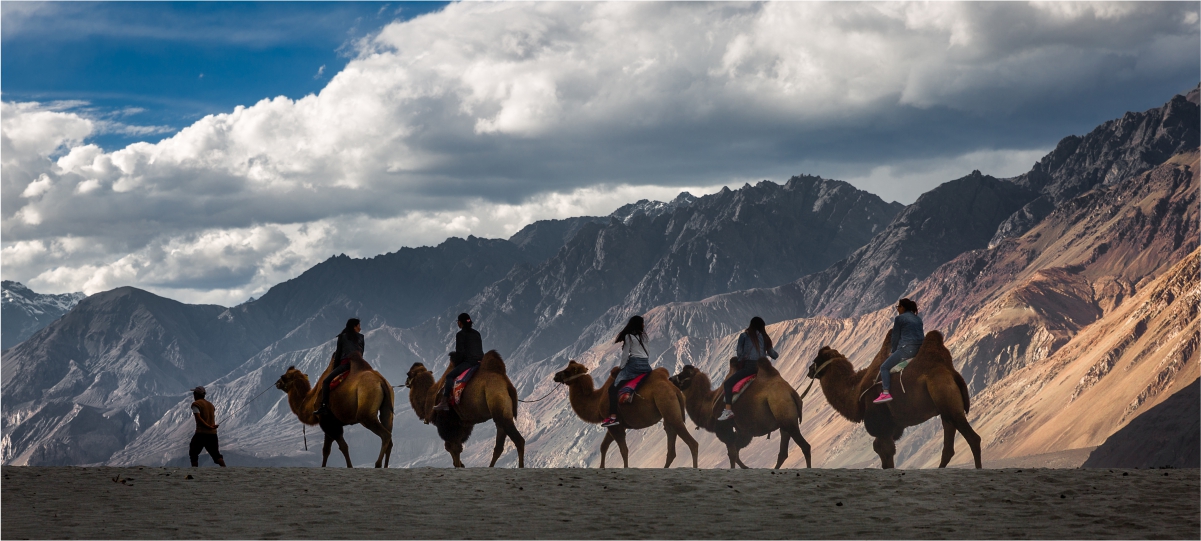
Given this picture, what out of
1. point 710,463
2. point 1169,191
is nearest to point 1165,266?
point 1169,191

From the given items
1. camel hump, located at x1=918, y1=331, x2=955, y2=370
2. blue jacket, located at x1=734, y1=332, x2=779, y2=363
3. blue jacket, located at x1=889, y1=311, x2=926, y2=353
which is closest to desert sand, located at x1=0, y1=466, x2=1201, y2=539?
camel hump, located at x1=918, y1=331, x2=955, y2=370

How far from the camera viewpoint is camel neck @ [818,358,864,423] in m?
23.5

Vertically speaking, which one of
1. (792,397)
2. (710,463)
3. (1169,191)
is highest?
(1169,191)

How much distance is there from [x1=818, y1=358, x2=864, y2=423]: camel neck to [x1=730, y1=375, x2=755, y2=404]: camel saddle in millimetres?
1480

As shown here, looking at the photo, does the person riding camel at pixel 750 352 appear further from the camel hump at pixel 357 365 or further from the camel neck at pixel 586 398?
the camel hump at pixel 357 365

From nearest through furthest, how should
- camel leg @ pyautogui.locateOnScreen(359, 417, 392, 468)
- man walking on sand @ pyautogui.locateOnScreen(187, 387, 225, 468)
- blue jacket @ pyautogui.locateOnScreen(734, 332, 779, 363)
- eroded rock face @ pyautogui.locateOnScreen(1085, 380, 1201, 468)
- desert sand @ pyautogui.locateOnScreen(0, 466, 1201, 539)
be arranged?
desert sand @ pyautogui.locateOnScreen(0, 466, 1201, 539)
man walking on sand @ pyautogui.locateOnScreen(187, 387, 225, 468)
camel leg @ pyautogui.locateOnScreen(359, 417, 392, 468)
blue jacket @ pyautogui.locateOnScreen(734, 332, 779, 363)
eroded rock face @ pyautogui.locateOnScreen(1085, 380, 1201, 468)

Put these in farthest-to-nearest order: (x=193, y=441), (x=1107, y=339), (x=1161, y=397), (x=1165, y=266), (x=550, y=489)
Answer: (x=1165, y=266) < (x=1107, y=339) < (x=1161, y=397) < (x=193, y=441) < (x=550, y=489)

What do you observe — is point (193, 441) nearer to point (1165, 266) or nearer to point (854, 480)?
point (854, 480)

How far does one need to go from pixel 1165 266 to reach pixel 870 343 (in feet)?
156

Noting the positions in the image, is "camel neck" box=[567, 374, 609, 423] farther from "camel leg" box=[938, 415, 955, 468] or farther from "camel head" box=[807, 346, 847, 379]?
"camel leg" box=[938, 415, 955, 468]

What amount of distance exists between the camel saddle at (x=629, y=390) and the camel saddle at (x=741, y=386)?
197cm

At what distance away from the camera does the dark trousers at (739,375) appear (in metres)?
24.1

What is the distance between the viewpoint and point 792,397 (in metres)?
23.7

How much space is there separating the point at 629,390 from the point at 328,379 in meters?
6.30
